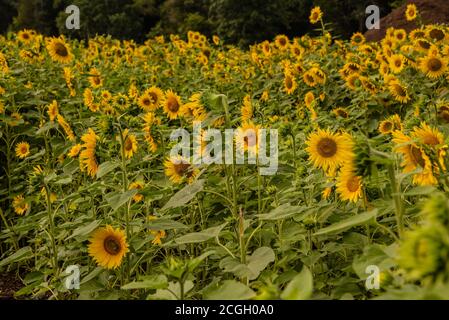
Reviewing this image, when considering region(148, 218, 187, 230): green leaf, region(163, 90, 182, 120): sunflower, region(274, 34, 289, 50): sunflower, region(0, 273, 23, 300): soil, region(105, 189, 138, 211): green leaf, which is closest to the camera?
region(105, 189, 138, 211): green leaf

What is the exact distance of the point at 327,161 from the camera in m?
2.23

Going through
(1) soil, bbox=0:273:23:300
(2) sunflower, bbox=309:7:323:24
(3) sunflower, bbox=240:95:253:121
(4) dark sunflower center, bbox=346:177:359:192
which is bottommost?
(1) soil, bbox=0:273:23:300

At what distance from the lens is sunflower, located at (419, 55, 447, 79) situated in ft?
12.9

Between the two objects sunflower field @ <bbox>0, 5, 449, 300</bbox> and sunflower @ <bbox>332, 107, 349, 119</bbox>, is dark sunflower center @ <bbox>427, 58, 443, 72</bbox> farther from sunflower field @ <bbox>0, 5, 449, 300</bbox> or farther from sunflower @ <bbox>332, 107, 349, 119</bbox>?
sunflower @ <bbox>332, 107, 349, 119</bbox>

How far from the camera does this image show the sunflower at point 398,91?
12.6ft

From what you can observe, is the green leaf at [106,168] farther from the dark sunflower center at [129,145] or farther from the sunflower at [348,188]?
the sunflower at [348,188]

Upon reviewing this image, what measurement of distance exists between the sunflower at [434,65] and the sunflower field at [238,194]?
12mm

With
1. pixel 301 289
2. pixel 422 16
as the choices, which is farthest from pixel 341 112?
pixel 422 16

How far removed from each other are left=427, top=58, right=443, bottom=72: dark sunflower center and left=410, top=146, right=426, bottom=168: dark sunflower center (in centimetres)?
246

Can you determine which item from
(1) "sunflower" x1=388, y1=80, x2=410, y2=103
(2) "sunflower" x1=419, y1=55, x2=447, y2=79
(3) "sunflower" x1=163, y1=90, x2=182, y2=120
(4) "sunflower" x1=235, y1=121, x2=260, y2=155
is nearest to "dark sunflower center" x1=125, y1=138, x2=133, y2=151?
(3) "sunflower" x1=163, y1=90, x2=182, y2=120

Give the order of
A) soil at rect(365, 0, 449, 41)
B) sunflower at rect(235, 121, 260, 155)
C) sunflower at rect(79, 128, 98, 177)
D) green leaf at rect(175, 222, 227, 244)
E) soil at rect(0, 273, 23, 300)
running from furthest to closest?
1. soil at rect(365, 0, 449, 41)
2. soil at rect(0, 273, 23, 300)
3. sunflower at rect(79, 128, 98, 177)
4. sunflower at rect(235, 121, 260, 155)
5. green leaf at rect(175, 222, 227, 244)

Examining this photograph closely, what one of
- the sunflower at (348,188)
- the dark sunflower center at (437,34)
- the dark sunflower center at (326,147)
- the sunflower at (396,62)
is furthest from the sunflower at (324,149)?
the dark sunflower center at (437,34)
